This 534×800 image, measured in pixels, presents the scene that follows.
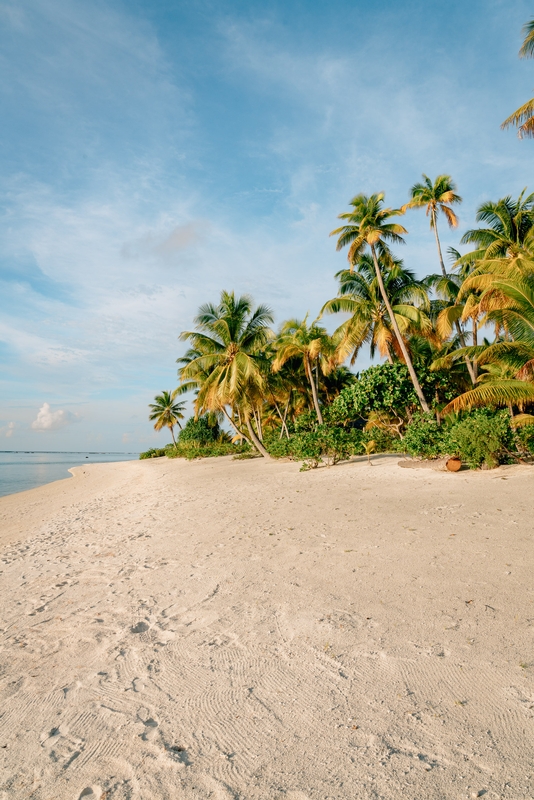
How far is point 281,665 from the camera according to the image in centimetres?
340

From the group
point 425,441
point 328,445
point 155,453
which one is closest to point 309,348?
point 328,445

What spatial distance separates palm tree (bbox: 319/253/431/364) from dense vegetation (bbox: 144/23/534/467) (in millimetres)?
61

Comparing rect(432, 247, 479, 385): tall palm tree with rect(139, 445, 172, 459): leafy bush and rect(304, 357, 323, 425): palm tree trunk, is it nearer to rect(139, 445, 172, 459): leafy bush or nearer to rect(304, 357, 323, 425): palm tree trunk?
rect(304, 357, 323, 425): palm tree trunk

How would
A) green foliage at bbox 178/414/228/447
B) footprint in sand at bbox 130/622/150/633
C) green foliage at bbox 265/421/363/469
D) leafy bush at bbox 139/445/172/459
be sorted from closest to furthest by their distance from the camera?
footprint in sand at bbox 130/622/150/633 → green foliage at bbox 265/421/363/469 → green foliage at bbox 178/414/228/447 → leafy bush at bbox 139/445/172/459

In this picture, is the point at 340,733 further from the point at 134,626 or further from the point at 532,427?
the point at 532,427

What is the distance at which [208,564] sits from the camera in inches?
237

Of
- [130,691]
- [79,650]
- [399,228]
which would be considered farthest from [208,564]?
[399,228]

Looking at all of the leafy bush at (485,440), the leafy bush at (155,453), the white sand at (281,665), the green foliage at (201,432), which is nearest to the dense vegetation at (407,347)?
the leafy bush at (485,440)

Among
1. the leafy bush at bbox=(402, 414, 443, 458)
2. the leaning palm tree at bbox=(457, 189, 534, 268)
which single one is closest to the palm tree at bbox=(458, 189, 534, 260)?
the leaning palm tree at bbox=(457, 189, 534, 268)

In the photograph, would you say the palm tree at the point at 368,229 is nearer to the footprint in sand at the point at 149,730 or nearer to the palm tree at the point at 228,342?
the palm tree at the point at 228,342

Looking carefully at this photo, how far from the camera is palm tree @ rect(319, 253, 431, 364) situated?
20.8 metres

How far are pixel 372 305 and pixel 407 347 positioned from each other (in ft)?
10.3

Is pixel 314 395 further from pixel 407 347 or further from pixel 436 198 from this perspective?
pixel 436 198

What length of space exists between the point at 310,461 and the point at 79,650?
1299 centimetres
